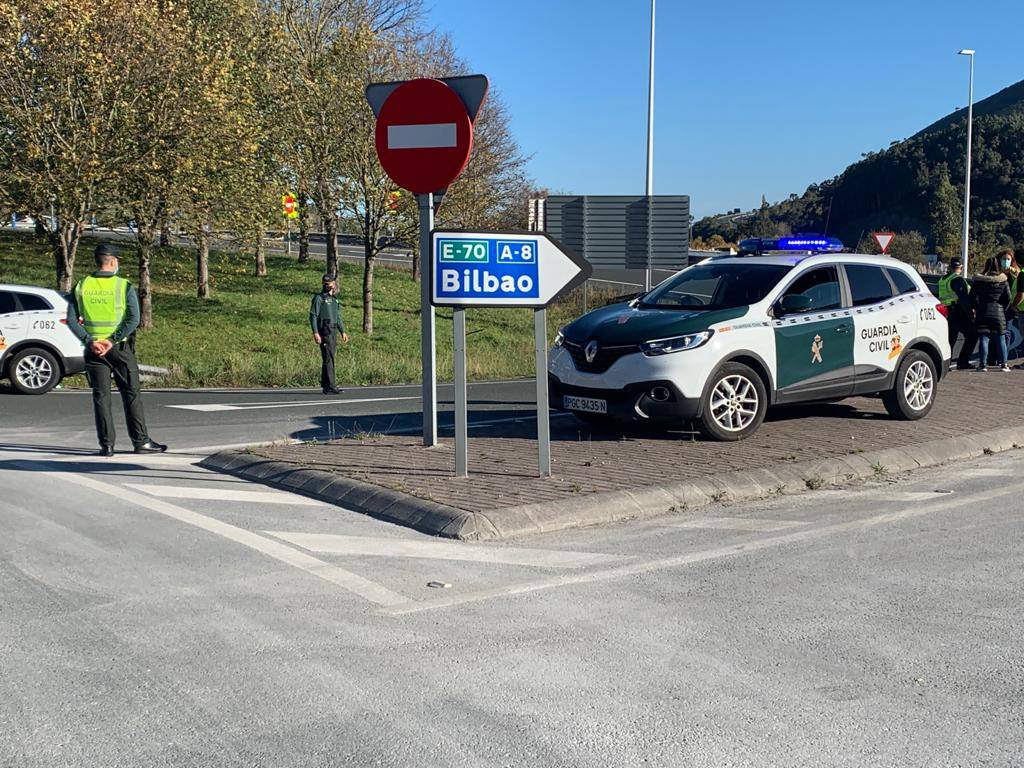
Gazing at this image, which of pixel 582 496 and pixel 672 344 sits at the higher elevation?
pixel 672 344

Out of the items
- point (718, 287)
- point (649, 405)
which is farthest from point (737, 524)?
point (718, 287)

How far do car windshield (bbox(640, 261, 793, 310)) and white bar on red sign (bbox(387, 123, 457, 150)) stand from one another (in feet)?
10.1

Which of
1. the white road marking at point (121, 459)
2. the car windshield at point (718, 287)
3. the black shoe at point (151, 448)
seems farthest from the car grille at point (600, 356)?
the black shoe at point (151, 448)

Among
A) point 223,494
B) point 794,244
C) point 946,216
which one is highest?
point 946,216

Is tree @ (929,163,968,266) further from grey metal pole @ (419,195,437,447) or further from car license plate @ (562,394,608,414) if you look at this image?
grey metal pole @ (419,195,437,447)

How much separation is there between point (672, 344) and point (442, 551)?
3.93 meters

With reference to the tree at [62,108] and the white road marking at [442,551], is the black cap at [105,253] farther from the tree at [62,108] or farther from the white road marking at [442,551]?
the tree at [62,108]

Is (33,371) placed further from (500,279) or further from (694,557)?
(694,557)

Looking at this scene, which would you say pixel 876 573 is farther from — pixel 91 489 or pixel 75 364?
pixel 75 364

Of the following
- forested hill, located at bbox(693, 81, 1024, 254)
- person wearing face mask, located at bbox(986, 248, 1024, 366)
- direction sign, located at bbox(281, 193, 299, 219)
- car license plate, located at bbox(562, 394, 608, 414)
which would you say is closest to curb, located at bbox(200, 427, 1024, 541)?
car license plate, located at bbox(562, 394, 608, 414)

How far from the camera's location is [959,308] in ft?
60.5

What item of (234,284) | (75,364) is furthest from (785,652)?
(234,284)

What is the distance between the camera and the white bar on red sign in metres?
8.54

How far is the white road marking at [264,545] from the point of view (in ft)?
18.5
